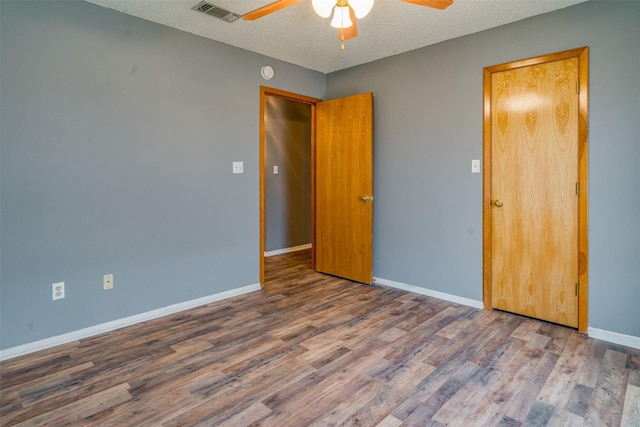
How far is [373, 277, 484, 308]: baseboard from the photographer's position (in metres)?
3.27

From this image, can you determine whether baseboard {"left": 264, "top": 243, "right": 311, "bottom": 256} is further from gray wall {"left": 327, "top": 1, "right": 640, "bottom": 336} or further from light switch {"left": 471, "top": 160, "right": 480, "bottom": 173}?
light switch {"left": 471, "top": 160, "right": 480, "bottom": 173}

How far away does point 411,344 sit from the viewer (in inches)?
99.5

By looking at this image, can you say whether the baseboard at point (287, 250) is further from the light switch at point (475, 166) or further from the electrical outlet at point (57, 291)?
the light switch at point (475, 166)

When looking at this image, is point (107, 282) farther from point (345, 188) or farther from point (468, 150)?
point (468, 150)

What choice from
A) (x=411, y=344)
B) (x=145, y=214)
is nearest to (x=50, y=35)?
(x=145, y=214)

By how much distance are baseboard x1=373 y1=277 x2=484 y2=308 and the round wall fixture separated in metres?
2.49

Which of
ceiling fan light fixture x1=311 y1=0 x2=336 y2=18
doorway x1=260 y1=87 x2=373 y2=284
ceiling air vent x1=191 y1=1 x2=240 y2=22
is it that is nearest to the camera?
ceiling fan light fixture x1=311 y1=0 x2=336 y2=18

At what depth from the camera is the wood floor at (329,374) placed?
5.81ft

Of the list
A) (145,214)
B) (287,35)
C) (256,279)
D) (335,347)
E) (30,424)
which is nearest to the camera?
(30,424)

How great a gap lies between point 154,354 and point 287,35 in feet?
9.26

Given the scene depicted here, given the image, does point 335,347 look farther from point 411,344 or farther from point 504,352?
point 504,352

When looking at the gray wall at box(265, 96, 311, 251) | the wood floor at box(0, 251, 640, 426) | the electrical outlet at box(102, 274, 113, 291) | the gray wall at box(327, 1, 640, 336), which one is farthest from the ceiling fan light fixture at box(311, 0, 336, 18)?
the gray wall at box(265, 96, 311, 251)

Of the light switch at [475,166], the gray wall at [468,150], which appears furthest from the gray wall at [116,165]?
the light switch at [475,166]

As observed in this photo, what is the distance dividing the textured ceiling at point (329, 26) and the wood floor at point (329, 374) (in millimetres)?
2457
